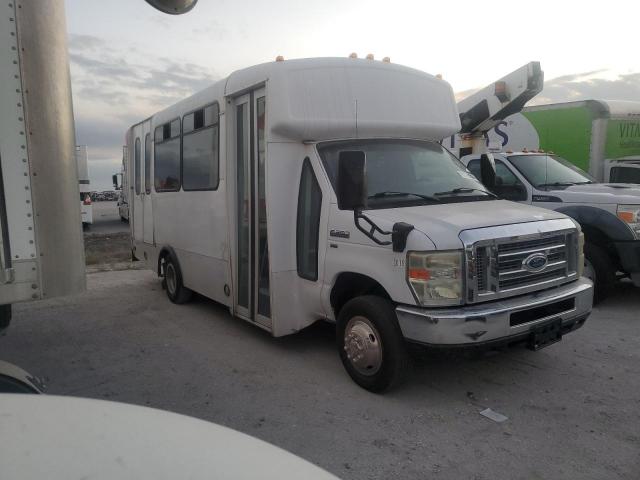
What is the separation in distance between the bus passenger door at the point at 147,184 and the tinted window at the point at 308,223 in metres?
4.12

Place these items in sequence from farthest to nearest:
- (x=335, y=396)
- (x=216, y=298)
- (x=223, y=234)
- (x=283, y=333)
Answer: (x=216, y=298)
(x=223, y=234)
(x=283, y=333)
(x=335, y=396)

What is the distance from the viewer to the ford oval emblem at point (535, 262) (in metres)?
4.14

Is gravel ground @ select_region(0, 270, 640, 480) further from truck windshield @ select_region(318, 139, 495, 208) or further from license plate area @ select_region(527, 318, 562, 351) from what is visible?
truck windshield @ select_region(318, 139, 495, 208)

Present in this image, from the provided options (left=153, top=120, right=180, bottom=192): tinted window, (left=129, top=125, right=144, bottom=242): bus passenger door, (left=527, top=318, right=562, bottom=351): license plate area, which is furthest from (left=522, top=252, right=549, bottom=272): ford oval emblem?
(left=129, top=125, right=144, bottom=242): bus passenger door

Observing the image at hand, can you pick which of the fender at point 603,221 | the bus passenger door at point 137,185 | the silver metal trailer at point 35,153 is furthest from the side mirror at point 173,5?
the bus passenger door at point 137,185

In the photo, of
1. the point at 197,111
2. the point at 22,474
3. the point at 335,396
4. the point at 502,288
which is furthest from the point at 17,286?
the point at 197,111

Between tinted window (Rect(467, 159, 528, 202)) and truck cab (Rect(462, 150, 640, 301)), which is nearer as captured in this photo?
truck cab (Rect(462, 150, 640, 301))

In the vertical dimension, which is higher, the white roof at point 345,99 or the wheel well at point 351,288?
the white roof at point 345,99

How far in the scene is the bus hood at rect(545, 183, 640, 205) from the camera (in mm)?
6516

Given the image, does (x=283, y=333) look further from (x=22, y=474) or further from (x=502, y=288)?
(x=22, y=474)

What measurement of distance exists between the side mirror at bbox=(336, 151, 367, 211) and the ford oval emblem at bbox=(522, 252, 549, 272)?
1356 millimetres

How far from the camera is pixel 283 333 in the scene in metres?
5.17

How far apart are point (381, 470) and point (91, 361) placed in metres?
3.40

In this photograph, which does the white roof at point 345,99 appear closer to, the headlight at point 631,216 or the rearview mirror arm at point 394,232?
the rearview mirror arm at point 394,232
